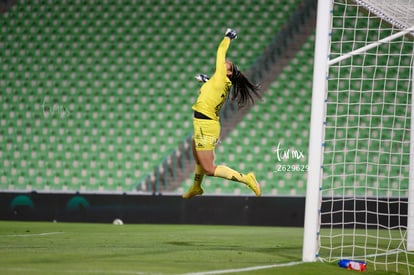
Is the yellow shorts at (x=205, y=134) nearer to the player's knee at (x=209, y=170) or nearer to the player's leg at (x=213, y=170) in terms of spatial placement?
the player's leg at (x=213, y=170)

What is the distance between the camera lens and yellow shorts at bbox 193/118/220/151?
783cm

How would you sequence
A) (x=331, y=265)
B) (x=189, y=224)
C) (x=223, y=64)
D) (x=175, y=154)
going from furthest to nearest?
1. (x=175, y=154)
2. (x=189, y=224)
3. (x=223, y=64)
4. (x=331, y=265)

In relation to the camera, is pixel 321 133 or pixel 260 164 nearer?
pixel 321 133

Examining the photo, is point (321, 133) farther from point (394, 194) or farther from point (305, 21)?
point (305, 21)

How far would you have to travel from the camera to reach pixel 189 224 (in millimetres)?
14102

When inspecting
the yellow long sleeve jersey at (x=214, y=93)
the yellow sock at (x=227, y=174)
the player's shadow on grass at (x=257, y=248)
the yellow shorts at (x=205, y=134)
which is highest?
the yellow long sleeve jersey at (x=214, y=93)

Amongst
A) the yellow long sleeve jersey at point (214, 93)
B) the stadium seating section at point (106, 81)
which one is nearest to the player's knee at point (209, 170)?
the yellow long sleeve jersey at point (214, 93)

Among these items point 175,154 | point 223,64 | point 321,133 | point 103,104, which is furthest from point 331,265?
point 103,104

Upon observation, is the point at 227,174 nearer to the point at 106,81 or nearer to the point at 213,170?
the point at 213,170

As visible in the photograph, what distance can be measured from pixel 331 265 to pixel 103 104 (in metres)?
10.2

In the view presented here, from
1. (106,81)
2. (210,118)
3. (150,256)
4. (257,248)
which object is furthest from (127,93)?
(150,256)

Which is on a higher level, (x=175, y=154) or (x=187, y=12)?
(x=187, y=12)

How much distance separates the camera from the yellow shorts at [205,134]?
7.83 meters

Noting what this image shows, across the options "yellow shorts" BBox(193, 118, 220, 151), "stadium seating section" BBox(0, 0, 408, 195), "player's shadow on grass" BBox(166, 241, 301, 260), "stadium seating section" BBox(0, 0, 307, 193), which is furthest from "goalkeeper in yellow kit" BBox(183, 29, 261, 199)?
"stadium seating section" BBox(0, 0, 307, 193)
